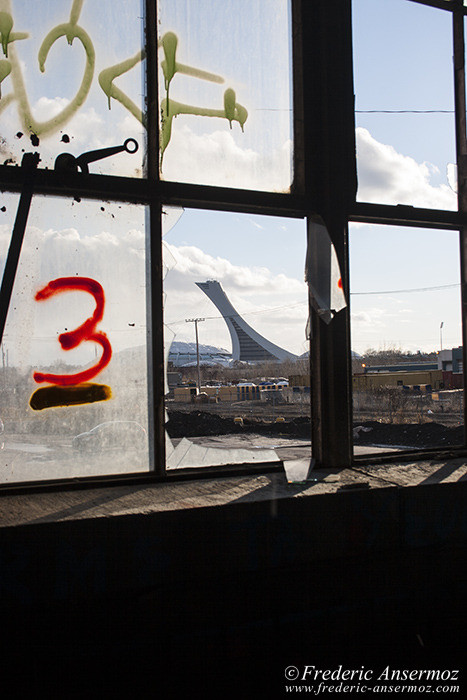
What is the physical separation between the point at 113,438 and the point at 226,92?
1.75 m

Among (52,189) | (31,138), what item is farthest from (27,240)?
(31,138)

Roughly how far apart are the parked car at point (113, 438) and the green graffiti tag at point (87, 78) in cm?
126

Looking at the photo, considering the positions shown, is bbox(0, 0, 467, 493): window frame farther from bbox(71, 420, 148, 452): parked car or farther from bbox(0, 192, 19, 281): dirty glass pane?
bbox(0, 192, 19, 281): dirty glass pane

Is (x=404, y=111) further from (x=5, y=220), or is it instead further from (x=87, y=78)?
(x=5, y=220)

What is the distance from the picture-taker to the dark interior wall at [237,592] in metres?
1.85

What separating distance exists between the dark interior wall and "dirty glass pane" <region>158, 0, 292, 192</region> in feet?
5.22

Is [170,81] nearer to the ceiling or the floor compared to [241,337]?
nearer to the ceiling

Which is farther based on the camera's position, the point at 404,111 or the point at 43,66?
the point at 404,111

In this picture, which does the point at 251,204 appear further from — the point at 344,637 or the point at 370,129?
the point at 344,637

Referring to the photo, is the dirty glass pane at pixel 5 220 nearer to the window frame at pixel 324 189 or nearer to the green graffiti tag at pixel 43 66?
the green graffiti tag at pixel 43 66

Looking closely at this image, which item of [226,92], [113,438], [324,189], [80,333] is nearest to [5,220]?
[80,333]

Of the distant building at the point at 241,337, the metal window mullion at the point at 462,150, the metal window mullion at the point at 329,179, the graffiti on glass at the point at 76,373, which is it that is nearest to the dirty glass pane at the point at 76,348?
Answer: the graffiti on glass at the point at 76,373

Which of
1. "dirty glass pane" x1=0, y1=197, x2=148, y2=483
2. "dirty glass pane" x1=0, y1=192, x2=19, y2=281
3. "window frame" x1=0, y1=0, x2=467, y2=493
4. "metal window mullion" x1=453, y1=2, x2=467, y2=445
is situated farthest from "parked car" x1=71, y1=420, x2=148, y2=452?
"metal window mullion" x1=453, y1=2, x2=467, y2=445

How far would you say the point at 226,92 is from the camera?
2.63 m
